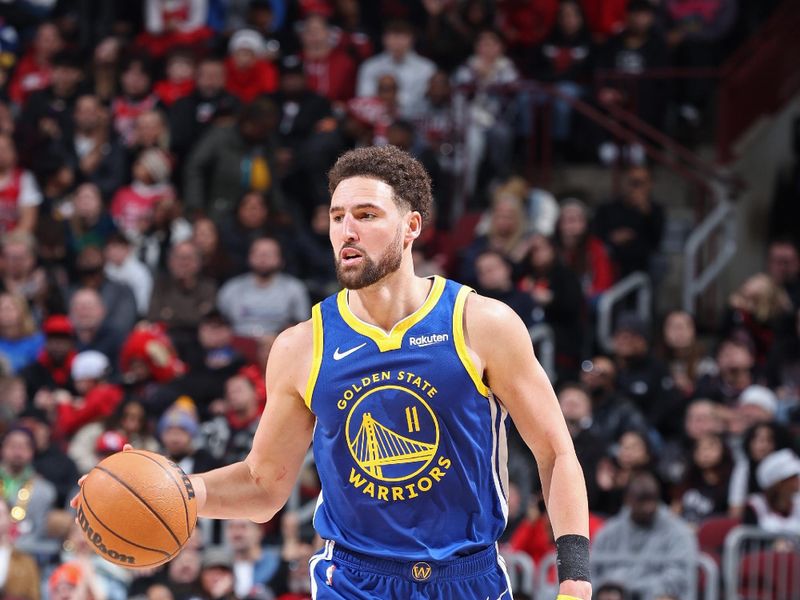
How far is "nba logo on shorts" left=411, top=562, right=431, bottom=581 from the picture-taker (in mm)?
5590

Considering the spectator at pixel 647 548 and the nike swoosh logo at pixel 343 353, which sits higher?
the nike swoosh logo at pixel 343 353

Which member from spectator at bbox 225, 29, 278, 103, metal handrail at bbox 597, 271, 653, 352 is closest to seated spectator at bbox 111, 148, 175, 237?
spectator at bbox 225, 29, 278, 103

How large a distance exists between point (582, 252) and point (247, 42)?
4.17 m

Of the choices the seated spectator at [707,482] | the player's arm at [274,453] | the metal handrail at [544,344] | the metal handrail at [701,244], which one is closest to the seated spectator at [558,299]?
the metal handrail at [544,344]

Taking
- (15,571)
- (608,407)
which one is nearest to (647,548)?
(608,407)

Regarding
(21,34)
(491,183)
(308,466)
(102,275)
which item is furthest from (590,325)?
(21,34)

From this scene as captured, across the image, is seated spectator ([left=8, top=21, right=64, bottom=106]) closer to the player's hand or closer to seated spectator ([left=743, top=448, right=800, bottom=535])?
seated spectator ([left=743, top=448, right=800, bottom=535])

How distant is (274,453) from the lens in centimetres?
592

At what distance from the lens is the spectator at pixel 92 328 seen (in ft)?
43.2

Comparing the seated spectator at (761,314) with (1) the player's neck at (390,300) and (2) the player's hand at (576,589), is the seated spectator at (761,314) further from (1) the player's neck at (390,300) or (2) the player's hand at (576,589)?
(2) the player's hand at (576,589)

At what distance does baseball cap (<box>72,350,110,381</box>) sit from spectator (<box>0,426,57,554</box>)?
1.21m

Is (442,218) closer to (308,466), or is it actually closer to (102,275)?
(102,275)

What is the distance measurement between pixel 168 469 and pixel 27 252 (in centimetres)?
849

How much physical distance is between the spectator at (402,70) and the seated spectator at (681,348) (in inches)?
147
